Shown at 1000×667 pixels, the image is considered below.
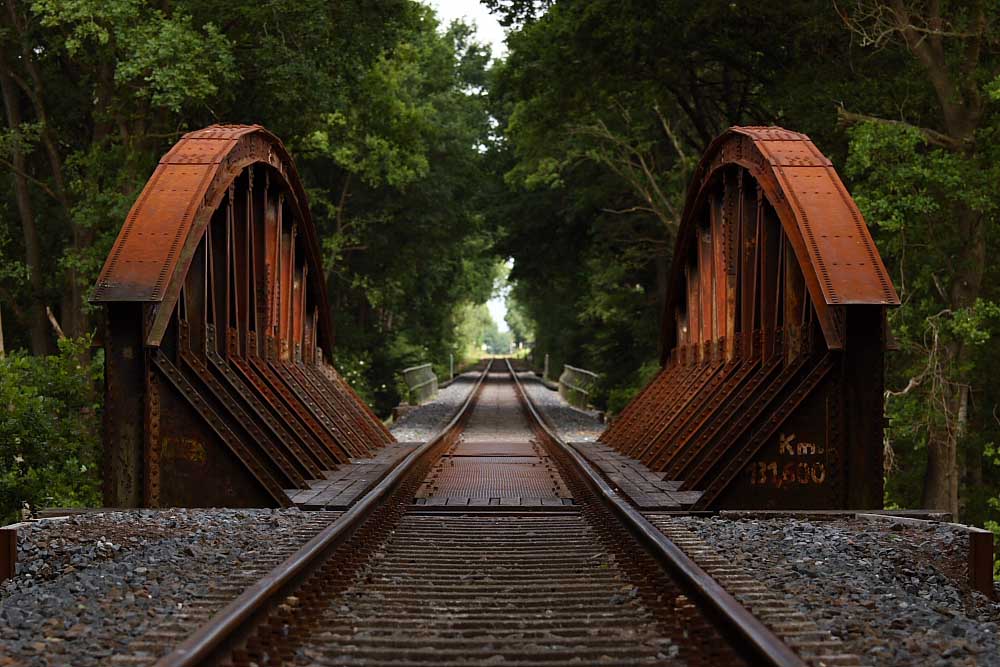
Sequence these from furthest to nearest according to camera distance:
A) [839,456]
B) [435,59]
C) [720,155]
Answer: [435,59] < [720,155] < [839,456]

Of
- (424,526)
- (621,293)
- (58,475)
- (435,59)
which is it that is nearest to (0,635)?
(424,526)

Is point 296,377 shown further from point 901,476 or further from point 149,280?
point 901,476

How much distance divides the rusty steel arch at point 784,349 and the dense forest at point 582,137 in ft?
4.77

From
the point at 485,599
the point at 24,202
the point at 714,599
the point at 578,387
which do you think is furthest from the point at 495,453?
the point at 578,387

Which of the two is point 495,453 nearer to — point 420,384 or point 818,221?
Result: point 818,221

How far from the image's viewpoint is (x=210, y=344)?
1018cm

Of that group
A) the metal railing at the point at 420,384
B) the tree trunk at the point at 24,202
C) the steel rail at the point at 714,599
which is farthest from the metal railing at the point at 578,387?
the steel rail at the point at 714,599

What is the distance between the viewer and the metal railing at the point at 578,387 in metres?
31.0

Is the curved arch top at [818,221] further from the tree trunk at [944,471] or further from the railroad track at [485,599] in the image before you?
the tree trunk at [944,471]

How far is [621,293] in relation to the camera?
30906 millimetres

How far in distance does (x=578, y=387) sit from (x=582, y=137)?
29.3ft

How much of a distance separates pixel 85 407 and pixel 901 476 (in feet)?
55.0

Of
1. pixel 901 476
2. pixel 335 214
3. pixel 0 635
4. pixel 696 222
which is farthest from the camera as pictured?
pixel 335 214

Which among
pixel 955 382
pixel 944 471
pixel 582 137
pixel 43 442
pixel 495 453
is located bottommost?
pixel 944 471
